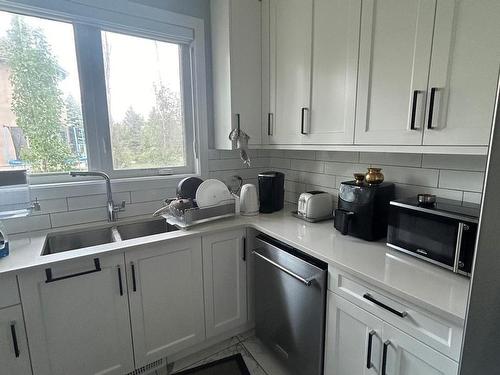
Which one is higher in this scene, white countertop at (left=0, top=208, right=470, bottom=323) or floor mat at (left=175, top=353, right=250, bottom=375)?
white countertop at (left=0, top=208, right=470, bottom=323)

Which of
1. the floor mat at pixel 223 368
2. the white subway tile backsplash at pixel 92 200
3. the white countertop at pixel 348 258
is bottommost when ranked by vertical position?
the floor mat at pixel 223 368

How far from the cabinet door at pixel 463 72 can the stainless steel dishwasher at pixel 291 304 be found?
0.76 m

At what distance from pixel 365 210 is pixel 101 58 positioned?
1.80 metres

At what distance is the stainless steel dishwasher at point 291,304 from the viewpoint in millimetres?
1274

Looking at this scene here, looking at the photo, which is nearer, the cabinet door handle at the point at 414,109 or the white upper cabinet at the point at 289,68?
the cabinet door handle at the point at 414,109

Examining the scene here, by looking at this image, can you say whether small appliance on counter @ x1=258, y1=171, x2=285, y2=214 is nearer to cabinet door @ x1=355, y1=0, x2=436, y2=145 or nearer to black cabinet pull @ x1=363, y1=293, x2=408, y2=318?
cabinet door @ x1=355, y1=0, x2=436, y2=145

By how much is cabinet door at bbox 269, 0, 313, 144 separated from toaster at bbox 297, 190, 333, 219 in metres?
0.37

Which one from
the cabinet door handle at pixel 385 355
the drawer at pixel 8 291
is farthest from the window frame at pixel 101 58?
the cabinet door handle at pixel 385 355

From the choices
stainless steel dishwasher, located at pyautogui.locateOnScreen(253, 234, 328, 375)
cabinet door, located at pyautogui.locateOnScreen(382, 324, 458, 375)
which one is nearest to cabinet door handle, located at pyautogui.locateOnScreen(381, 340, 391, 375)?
cabinet door, located at pyautogui.locateOnScreen(382, 324, 458, 375)

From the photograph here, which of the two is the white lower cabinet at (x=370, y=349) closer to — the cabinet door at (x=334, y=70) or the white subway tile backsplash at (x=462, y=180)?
the white subway tile backsplash at (x=462, y=180)

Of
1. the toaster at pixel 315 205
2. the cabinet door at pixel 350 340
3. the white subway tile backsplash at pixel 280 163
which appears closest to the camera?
the cabinet door at pixel 350 340

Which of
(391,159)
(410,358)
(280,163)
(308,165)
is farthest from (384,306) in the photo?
(280,163)

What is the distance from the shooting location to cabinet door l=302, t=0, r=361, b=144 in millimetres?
1317

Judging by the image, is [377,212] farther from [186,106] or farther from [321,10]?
[186,106]
